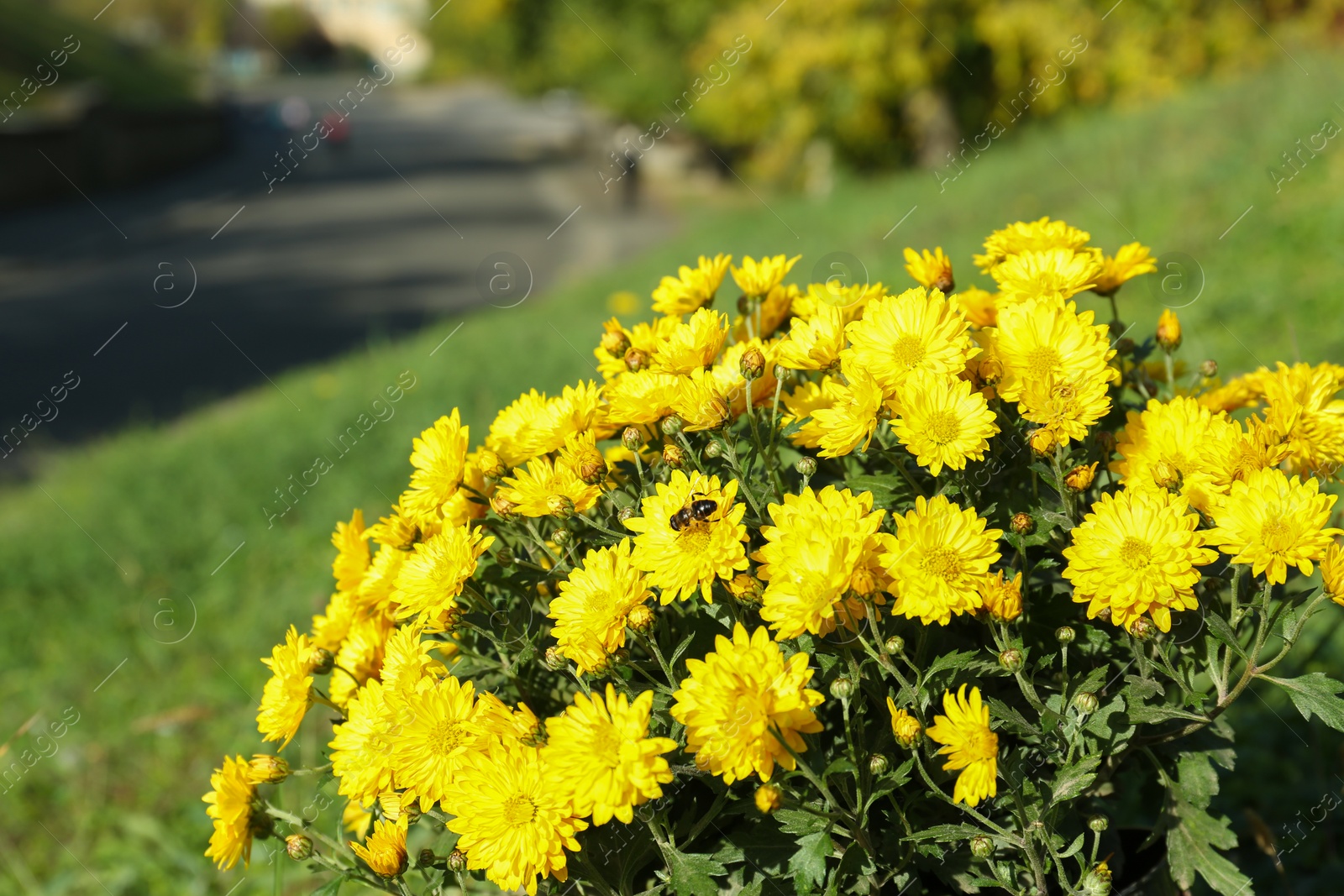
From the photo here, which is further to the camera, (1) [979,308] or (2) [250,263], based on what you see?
(2) [250,263]

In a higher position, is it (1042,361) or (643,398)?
(643,398)

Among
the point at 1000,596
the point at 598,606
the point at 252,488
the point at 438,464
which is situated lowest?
the point at 252,488

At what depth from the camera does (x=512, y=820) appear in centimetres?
106

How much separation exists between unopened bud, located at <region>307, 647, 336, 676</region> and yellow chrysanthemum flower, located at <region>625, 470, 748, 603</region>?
0.53 meters

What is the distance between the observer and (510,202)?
2020 centimetres

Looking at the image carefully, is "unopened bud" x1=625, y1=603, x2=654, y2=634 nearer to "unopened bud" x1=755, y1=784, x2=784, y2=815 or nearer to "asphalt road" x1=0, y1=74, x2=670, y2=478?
"unopened bud" x1=755, y1=784, x2=784, y2=815

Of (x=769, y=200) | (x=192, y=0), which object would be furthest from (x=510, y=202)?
(x=192, y=0)

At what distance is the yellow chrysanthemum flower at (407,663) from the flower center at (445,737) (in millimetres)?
59

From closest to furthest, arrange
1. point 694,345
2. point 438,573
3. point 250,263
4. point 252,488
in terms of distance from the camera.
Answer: point 438,573 < point 694,345 < point 252,488 < point 250,263

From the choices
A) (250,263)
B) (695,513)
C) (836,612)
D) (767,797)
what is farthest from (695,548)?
(250,263)

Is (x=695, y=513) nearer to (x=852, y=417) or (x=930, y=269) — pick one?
(x=852, y=417)

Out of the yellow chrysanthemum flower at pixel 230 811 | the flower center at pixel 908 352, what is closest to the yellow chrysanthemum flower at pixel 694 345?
the flower center at pixel 908 352

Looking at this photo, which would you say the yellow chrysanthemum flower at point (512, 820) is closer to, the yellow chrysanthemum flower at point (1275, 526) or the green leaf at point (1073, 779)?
the green leaf at point (1073, 779)

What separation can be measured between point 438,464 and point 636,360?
0.31 m
